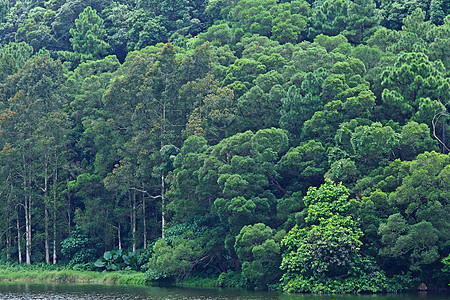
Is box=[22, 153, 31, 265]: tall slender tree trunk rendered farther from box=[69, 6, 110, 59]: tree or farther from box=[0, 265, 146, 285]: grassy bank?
box=[69, 6, 110, 59]: tree

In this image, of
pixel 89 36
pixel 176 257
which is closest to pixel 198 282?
pixel 176 257

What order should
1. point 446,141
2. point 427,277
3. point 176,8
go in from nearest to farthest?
1. point 427,277
2. point 446,141
3. point 176,8

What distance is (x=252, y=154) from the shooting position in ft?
119

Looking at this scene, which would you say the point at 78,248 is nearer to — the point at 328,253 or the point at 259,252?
the point at 259,252

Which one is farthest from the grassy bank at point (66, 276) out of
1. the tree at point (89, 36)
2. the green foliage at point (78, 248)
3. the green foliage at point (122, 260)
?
the tree at point (89, 36)

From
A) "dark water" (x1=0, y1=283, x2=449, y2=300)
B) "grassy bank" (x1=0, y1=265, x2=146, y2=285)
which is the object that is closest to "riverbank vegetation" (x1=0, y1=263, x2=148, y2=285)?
"grassy bank" (x1=0, y1=265, x2=146, y2=285)

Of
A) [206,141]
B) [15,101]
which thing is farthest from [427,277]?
[15,101]

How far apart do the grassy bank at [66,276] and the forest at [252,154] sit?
56.6 inches

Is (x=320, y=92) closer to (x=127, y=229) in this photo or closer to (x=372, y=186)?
(x=372, y=186)

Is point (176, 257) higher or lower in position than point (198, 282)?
higher

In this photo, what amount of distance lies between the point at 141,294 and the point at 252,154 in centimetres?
995

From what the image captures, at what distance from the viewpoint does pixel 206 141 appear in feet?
129

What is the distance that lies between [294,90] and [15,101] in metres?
21.0

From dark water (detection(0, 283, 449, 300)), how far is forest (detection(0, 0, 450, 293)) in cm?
172
